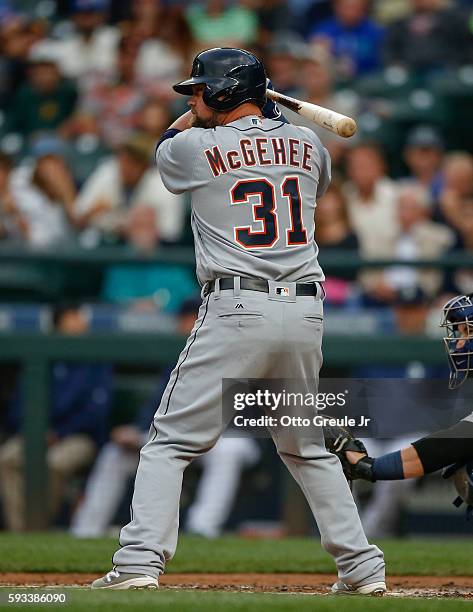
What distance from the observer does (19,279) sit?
8.06 metres

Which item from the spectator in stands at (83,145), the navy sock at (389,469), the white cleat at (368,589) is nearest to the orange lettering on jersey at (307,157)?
the navy sock at (389,469)

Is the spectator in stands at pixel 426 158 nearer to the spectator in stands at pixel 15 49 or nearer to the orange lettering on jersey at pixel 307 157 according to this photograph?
the spectator in stands at pixel 15 49

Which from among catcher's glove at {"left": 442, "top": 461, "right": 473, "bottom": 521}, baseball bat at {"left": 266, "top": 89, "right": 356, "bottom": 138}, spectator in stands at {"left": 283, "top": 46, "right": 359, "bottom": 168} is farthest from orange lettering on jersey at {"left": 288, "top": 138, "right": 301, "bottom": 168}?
spectator in stands at {"left": 283, "top": 46, "right": 359, "bottom": 168}

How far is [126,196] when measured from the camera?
9.24 m

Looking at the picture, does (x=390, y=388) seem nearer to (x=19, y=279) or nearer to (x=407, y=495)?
(x=407, y=495)

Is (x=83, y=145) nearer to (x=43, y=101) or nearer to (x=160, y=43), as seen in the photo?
(x=43, y=101)

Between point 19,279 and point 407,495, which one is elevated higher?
point 19,279

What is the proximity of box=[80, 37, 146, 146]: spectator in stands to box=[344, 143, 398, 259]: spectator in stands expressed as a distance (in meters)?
2.06

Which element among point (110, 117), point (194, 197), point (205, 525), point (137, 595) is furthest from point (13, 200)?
point (137, 595)

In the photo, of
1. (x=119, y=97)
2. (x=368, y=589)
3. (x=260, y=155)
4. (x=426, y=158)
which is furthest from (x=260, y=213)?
(x=119, y=97)

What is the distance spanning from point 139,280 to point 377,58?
3906 mm

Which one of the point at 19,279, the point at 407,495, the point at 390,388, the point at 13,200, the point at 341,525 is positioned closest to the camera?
the point at 341,525

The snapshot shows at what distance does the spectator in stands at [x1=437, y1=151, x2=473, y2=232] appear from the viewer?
879 centimetres

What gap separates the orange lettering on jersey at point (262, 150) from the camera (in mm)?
4328
